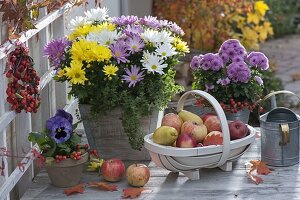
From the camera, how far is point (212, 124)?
146 inches

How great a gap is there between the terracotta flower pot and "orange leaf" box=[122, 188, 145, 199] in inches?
9.2

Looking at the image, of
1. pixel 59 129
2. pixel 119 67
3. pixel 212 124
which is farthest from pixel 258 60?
pixel 59 129

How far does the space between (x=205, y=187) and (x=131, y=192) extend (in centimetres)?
34

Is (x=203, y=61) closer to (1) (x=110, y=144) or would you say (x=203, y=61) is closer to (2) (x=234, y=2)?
(1) (x=110, y=144)

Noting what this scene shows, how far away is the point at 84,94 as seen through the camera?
372 cm

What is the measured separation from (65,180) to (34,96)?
40 centimetres

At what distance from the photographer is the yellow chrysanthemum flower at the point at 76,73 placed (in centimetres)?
364

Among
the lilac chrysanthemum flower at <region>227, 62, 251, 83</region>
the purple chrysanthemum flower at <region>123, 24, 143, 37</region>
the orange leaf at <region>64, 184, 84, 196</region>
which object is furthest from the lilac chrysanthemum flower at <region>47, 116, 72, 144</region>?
the lilac chrysanthemum flower at <region>227, 62, 251, 83</region>

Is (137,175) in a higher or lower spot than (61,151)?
lower

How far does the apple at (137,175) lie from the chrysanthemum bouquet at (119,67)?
0.79 feet

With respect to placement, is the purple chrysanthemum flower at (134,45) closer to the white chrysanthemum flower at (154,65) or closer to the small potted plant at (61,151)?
the white chrysanthemum flower at (154,65)

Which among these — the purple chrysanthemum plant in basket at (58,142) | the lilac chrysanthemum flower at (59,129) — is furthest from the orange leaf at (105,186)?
the lilac chrysanthemum flower at (59,129)

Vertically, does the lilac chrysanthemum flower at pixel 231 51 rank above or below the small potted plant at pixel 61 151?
above

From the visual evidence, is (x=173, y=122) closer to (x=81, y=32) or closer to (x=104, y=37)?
(x=104, y=37)
